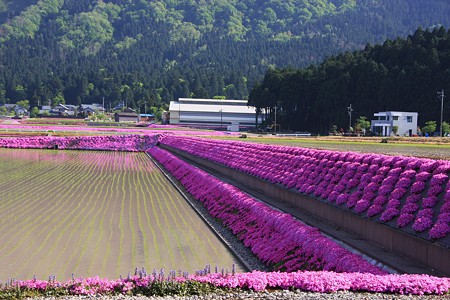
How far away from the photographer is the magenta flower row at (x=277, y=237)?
1157cm

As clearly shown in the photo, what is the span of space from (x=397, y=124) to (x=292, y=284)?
251 feet

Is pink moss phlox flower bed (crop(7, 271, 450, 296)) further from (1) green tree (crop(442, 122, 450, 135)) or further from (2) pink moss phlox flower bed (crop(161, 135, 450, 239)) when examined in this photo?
(1) green tree (crop(442, 122, 450, 135))

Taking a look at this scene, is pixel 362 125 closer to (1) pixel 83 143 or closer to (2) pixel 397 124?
(2) pixel 397 124

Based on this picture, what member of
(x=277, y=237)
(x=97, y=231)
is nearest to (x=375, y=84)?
(x=97, y=231)

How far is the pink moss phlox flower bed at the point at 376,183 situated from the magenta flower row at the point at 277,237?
1232mm

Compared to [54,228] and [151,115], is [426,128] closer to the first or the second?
[54,228]

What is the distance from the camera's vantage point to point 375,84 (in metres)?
90.9

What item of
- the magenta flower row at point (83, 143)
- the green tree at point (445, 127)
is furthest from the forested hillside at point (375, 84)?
the magenta flower row at point (83, 143)

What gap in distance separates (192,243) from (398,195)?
5896mm

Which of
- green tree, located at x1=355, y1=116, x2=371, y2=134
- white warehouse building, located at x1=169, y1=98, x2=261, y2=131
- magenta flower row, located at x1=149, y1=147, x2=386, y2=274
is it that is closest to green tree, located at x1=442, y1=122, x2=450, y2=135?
green tree, located at x1=355, y1=116, x2=371, y2=134

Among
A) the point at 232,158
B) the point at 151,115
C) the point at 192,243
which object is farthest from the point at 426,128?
the point at 151,115

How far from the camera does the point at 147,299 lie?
8.55 m

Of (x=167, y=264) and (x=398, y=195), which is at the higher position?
(x=398, y=195)

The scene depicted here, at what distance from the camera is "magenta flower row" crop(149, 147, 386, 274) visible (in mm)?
11570
